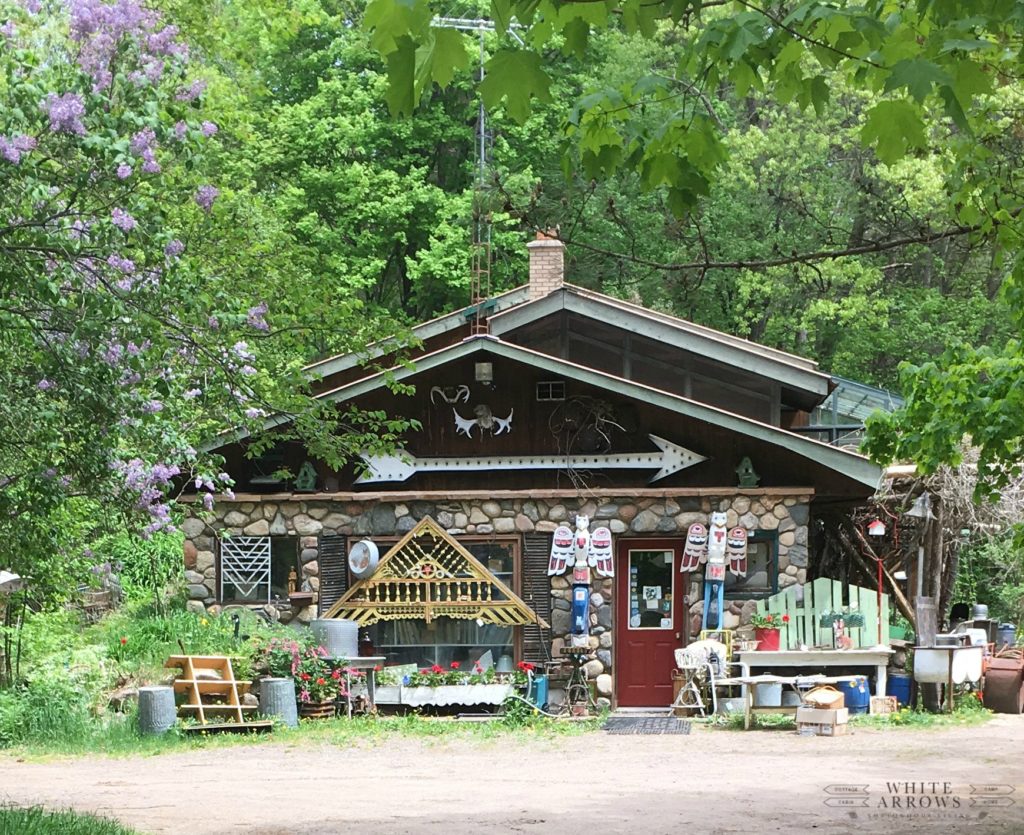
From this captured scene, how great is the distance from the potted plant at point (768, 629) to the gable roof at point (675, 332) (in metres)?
3.22

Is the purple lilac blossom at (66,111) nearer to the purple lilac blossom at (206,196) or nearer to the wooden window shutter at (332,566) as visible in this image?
the purple lilac blossom at (206,196)

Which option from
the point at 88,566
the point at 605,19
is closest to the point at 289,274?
the point at 88,566

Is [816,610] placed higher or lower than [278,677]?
higher

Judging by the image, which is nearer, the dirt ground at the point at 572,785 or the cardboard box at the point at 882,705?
the dirt ground at the point at 572,785

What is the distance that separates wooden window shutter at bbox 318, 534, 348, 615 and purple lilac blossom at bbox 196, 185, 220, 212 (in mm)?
7568

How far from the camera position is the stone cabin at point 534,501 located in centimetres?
1673

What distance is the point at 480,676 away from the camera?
16406 millimetres

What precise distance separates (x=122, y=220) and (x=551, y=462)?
381 inches

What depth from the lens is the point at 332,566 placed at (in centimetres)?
1719

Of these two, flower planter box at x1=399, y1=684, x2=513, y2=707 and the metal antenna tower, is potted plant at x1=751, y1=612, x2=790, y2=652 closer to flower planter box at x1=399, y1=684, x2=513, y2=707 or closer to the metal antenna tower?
flower planter box at x1=399, y1=684, x2=513, y2=707

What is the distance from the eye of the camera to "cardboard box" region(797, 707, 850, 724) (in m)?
14.5

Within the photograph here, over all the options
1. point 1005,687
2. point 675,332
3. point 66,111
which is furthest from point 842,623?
point 66,111

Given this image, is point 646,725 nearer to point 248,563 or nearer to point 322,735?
point 322,735

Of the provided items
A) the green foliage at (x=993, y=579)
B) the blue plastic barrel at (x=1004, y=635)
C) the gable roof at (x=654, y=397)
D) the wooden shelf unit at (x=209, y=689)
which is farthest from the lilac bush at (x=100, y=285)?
the green foliage at (x=993, y=579)
